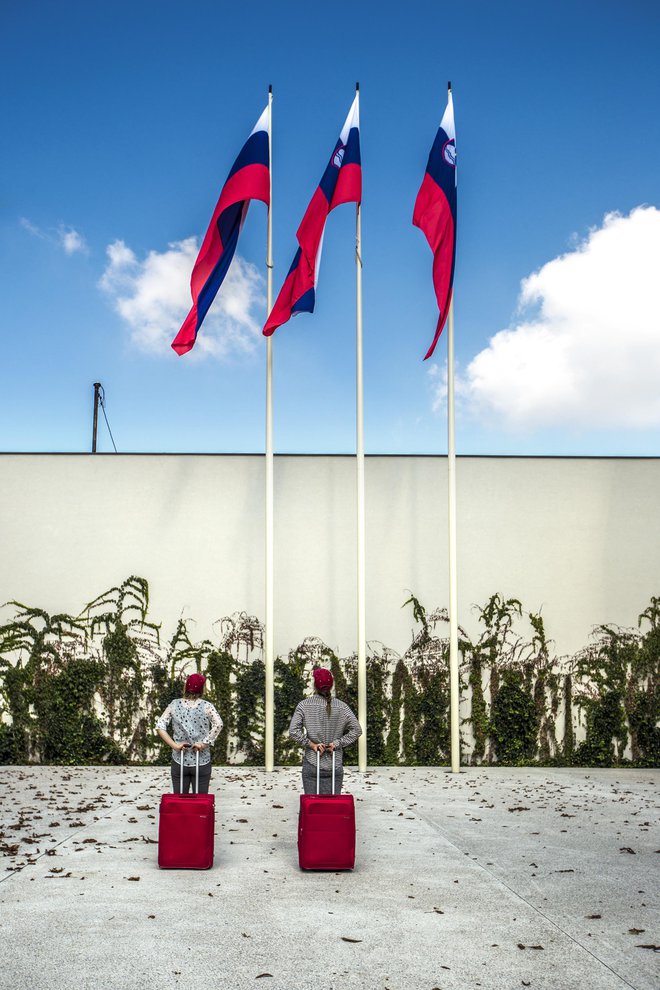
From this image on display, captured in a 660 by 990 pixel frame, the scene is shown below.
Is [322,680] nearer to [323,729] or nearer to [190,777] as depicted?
[323,729]

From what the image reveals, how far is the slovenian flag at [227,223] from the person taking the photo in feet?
45.8

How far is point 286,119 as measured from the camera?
1547 centimetres

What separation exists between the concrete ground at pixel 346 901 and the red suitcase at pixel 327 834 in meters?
0.14

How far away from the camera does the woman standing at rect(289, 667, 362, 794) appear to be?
313 inches

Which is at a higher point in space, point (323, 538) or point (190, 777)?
point (323, 538)

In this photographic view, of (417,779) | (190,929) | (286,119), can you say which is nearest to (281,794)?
(417,779)

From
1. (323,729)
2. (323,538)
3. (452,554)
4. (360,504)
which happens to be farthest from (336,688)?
(323,729)

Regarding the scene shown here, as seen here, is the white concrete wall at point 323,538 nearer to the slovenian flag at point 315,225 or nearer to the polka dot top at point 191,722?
the slovenian flag at point 315,225

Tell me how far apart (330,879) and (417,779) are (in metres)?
7.69

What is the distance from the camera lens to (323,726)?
7.97m

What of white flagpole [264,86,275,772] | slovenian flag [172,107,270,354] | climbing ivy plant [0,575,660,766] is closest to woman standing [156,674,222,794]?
white flagpole [264,86,275,772]

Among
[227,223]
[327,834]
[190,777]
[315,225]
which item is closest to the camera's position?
[327,834]

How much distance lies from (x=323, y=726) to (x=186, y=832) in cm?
147

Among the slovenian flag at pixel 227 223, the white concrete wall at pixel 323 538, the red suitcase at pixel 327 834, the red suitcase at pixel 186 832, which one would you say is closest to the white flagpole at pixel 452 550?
the white concrete wall at pixel 323 538
